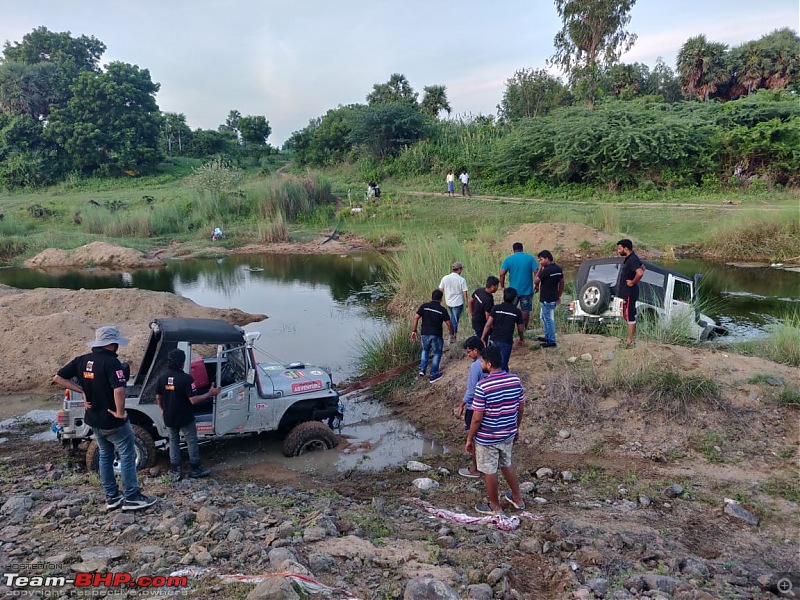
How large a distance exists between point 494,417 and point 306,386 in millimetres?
3305

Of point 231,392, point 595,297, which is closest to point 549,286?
point 595,297

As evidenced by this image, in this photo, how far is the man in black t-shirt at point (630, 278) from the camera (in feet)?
28.6

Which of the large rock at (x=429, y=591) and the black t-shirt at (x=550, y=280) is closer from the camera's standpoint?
the large rock at (x=429, y=591)

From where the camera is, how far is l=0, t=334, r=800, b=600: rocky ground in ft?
13.9

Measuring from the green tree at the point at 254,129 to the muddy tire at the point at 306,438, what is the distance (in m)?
66.2

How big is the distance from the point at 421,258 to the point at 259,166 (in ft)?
164

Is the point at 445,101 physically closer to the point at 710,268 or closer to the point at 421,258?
the point at 710,268

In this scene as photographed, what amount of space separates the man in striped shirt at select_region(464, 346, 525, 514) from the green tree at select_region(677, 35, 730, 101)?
1943 inches

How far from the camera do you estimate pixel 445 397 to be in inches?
371

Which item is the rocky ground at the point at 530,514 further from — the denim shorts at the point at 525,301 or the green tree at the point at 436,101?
the green tree at the point at 436,101

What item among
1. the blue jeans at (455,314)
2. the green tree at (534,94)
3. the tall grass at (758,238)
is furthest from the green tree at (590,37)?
the blue jeans at (455,314)

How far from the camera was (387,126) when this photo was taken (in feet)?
147

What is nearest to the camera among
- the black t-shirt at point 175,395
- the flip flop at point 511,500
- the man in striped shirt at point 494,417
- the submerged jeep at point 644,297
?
the man in striped shirt at point 494,417

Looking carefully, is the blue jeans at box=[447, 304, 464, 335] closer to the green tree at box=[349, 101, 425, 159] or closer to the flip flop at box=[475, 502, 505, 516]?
the flip flop at box=[475, 502, 505, 516]
